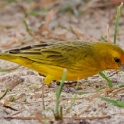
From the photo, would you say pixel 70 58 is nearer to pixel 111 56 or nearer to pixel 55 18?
pixel 111 56

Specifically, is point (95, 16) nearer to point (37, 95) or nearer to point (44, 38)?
point (44, 38)

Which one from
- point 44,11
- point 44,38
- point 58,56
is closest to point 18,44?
point 44,38

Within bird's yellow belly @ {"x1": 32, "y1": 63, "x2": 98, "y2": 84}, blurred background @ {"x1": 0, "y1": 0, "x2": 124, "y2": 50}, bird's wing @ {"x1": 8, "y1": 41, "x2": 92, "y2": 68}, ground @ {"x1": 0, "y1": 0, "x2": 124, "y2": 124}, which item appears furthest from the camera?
blurred background @ {"x1": 0, "y1": 0, "x2": 124, "y2": 50}

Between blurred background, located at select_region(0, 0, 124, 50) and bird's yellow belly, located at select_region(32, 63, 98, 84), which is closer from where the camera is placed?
bird's yellow belly, located at select_region(32, 63, 98, 84)

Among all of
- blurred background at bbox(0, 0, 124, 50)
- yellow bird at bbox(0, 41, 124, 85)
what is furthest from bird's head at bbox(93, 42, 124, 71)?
blurred background at bbox(0, 0, 124, 50)

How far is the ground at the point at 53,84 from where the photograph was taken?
293cm

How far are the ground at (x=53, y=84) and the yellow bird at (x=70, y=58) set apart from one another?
13 centimetres

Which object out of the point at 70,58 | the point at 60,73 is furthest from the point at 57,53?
the point at 60,73

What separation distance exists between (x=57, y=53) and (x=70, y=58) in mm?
119

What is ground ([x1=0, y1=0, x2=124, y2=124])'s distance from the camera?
9.61 ft

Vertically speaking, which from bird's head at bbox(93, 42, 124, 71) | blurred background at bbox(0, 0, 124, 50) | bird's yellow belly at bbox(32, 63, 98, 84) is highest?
blurred background at bbox(0, 0, 124, 50)

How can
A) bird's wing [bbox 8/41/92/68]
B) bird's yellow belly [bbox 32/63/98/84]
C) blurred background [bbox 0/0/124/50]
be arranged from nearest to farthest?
1. bird's yellow belly [bbox 32/63/98/84]
2. bird's wing [bbox 8/41/92/68]
3. blurred background [bbox 0/0/124/50]

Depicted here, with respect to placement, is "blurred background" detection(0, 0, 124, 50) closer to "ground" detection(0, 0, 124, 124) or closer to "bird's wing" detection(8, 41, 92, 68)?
"ground" detection(0, 0, 124, 124)

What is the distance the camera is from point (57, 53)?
3.70 meters
